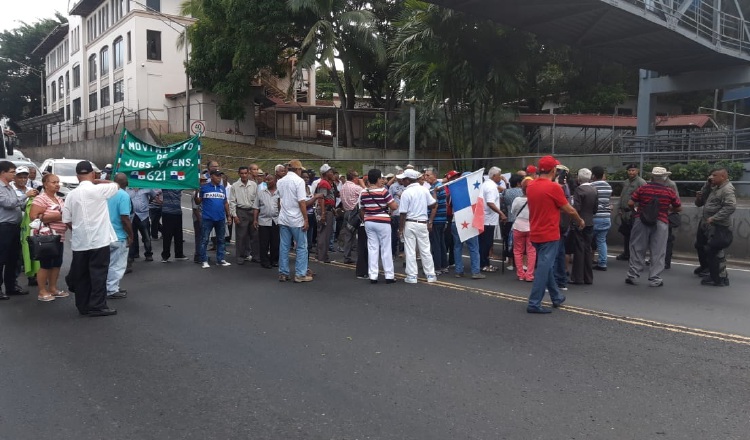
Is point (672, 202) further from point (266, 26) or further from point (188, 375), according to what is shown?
point (266, 26)

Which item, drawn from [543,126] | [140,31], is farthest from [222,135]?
[543,126]

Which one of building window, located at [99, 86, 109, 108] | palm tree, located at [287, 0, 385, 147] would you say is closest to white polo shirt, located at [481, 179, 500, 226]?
palm tree, located at [287, 0, 385, 147]

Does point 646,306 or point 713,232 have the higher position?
point 713,232

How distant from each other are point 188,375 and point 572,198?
7.06 meters

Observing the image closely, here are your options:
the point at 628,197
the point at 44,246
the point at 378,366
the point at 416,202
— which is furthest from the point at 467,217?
the point at 44,246

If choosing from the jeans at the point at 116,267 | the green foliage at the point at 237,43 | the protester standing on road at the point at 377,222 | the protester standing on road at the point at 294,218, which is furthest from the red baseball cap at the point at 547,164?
the green foliage at the point at 237,43

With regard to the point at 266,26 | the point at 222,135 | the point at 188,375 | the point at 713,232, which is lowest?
the point at 188,375

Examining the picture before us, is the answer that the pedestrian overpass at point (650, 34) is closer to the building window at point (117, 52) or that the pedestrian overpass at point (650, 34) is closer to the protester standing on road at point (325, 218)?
the protester standing on road at point (325, 218)

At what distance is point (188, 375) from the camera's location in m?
5.42

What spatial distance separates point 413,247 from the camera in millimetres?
9688

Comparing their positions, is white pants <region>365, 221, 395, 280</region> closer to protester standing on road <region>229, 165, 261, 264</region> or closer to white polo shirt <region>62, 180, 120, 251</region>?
protester standing on road <region>229, 165, 261, 264</region>

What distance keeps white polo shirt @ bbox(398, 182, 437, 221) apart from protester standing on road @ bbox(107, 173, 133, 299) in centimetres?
393

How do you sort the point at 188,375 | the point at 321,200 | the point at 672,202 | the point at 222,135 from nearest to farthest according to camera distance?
the point at 188,375, the point at 672,202, the point at 321,200, the point at 222,135

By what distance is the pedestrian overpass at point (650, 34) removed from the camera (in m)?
16.1
